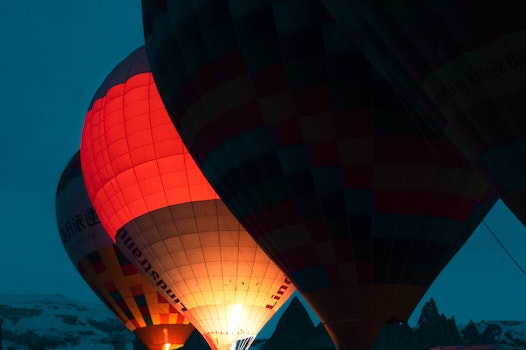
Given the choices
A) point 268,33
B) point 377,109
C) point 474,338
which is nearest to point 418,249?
point 377,109

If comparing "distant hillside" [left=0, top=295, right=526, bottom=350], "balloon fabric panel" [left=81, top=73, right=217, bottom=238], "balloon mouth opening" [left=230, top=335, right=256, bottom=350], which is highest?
"distant hillside" [left=0, top=295, right=526, bottom=350]

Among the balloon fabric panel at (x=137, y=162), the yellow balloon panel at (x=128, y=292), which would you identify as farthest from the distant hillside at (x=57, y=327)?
the balloon fabric panel at (x=137, y=162)

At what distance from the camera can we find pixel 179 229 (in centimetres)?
2041

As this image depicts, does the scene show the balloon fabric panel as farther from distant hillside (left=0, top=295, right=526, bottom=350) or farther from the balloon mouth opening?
distant hillside (left=0, top=295, right=526, bottom=350)

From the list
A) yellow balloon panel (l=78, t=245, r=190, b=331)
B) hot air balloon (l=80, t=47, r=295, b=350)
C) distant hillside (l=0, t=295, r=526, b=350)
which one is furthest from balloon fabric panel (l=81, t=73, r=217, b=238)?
distant hillside (l=0, t=295, r=526, b=350)

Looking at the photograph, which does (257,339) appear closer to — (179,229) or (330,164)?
(179,229)

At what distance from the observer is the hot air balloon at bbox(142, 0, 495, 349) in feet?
46.9

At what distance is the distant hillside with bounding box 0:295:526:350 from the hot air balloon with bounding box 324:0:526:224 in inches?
1849

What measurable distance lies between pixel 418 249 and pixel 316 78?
142 inches

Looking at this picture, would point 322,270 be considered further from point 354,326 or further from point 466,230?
point 466,230

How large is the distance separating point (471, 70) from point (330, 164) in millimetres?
5655

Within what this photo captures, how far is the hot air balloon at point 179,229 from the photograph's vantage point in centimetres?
2031

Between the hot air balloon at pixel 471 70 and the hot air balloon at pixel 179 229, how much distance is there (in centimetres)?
1054

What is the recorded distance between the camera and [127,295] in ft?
82.8
